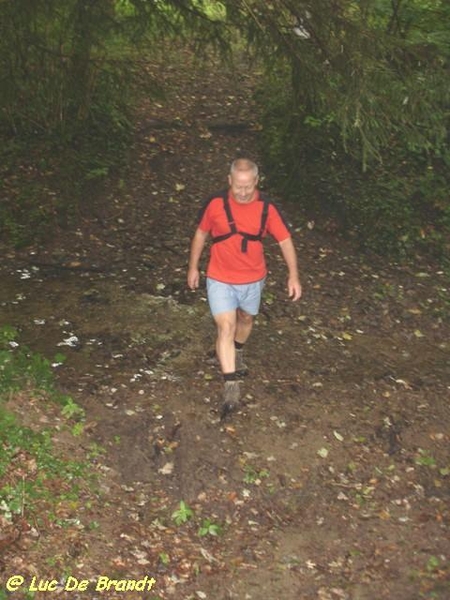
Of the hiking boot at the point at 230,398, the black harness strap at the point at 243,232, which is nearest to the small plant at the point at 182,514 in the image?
the hiking boot at the point at 230,398

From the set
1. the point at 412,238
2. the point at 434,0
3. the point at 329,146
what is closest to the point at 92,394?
the point at 412,238

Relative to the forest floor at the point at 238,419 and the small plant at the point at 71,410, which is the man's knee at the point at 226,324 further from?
the small plant at the point at 71,410

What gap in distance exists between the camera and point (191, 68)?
14461 millimetres

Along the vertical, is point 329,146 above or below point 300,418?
above

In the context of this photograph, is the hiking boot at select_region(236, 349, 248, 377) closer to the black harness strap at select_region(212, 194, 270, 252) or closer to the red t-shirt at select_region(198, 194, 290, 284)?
the red t-shirt at select_region(198, 194, 290, 284)

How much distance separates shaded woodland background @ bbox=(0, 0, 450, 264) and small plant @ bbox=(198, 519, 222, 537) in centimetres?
390

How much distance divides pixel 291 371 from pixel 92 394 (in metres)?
2.03

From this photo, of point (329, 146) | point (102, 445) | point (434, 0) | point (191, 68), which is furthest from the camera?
point (191, 68)

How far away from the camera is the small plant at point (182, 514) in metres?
5.77

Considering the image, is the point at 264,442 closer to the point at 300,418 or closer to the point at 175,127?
the point at 300,418

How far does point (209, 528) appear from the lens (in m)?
5.76

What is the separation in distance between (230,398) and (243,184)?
202 centimetres

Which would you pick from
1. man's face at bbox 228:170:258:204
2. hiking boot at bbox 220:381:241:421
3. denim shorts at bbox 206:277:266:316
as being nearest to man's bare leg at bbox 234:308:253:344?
denim shorts at bbox 206:277:266:316

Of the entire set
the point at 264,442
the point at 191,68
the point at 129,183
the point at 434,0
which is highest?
the point at 434,0
